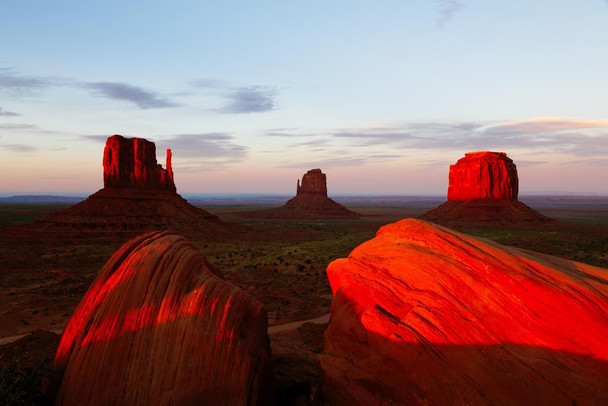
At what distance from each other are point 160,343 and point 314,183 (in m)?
155

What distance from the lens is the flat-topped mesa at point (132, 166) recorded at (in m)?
74.9

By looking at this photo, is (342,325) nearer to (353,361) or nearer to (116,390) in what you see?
(353,361)

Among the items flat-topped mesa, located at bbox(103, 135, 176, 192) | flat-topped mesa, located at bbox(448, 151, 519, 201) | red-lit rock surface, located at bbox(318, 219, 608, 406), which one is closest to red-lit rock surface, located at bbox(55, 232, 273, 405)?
red-lit rock surface, located at bbox(318, 219, 608, 406)

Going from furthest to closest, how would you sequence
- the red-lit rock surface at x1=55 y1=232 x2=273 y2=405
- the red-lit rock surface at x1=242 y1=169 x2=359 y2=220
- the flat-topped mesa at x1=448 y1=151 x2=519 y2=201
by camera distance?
the red-lit rock surface at x1=242 y1=169 x2=359 y2=220
the flat-topped mesa at x1=448 y1=151 x2=519 y2=201
the red-lit rock surface at x1=55 y1=232 x2=273 y2=405

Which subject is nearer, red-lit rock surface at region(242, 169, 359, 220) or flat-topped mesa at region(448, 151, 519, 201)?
flat-topped mesa at region(448, 151, 519, 201)

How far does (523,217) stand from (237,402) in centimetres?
9214

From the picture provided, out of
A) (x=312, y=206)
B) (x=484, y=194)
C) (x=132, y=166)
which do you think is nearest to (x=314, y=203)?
A: (x=312, y=206)

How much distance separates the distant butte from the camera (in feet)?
210

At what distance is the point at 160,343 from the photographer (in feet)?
26.1

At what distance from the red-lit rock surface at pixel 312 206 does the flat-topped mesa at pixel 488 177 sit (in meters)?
48.2

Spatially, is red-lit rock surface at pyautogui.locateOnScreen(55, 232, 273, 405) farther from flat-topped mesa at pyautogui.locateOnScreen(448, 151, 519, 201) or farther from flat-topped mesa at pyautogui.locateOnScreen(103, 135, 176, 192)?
flat-topped mesa at pyautogui.locateOnScreen(448, 151, 519, 201)

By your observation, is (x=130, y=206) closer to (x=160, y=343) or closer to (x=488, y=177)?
(x=160, y=343)

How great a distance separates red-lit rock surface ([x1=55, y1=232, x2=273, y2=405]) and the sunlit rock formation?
3237 inches

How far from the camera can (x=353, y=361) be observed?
29.9 ft
